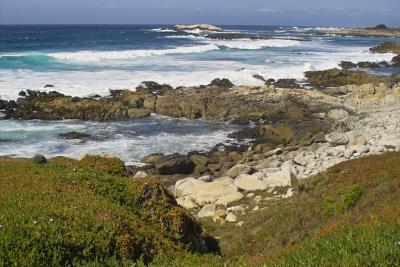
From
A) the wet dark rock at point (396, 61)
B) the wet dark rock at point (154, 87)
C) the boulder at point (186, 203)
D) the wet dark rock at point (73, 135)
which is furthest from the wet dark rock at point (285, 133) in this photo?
the wet dark rock at point (396, 61)

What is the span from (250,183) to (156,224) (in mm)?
7416

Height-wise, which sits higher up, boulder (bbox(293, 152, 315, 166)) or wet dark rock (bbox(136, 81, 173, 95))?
boulder (bbox(293, 152, 315, 166))

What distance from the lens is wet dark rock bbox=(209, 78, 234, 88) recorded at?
37.4 meters

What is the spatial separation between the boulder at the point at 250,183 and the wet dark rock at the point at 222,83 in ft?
71.3

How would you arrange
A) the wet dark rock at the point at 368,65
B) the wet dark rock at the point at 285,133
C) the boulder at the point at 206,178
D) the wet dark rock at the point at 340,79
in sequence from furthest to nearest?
the wet dark rock at the point at 368,65 → the wet dark rock at the point at 340,79 → the wet dark rock at the point at 285,133 → the boulder at the point at 206,178

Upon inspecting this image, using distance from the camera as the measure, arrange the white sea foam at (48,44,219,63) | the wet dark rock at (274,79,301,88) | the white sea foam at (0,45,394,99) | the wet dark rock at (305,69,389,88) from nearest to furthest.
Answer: the white sea foam at (0,45,394,99) → the wet dark rock at (274,79,301,88) → the wet dark rock at (305,69,389,88) → the white sea foam at (48,44,219,63)

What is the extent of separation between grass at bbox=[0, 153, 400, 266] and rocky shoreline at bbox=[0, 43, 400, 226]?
8.12ft

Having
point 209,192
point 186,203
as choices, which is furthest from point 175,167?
point 186,203

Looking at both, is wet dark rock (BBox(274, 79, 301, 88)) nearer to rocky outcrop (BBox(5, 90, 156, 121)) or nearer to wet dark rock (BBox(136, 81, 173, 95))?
wet dark rock (BBox(136, 81, 173, 95))

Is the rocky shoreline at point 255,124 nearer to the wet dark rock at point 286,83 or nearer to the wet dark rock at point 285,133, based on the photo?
the wet dark rock at point 285,133

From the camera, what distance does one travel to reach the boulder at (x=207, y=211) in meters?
13.4

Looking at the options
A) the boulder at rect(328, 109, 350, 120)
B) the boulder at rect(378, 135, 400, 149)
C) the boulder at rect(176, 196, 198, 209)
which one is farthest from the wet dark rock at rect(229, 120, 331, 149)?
the boulder at rect(176, 196, 198, 209)

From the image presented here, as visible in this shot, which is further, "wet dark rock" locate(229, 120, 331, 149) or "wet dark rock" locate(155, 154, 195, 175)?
"wet dark rock" locate(229, 120, 331, 149)

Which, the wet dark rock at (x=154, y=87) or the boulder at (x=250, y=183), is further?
the wet dark rock at (x=154, y=87)
